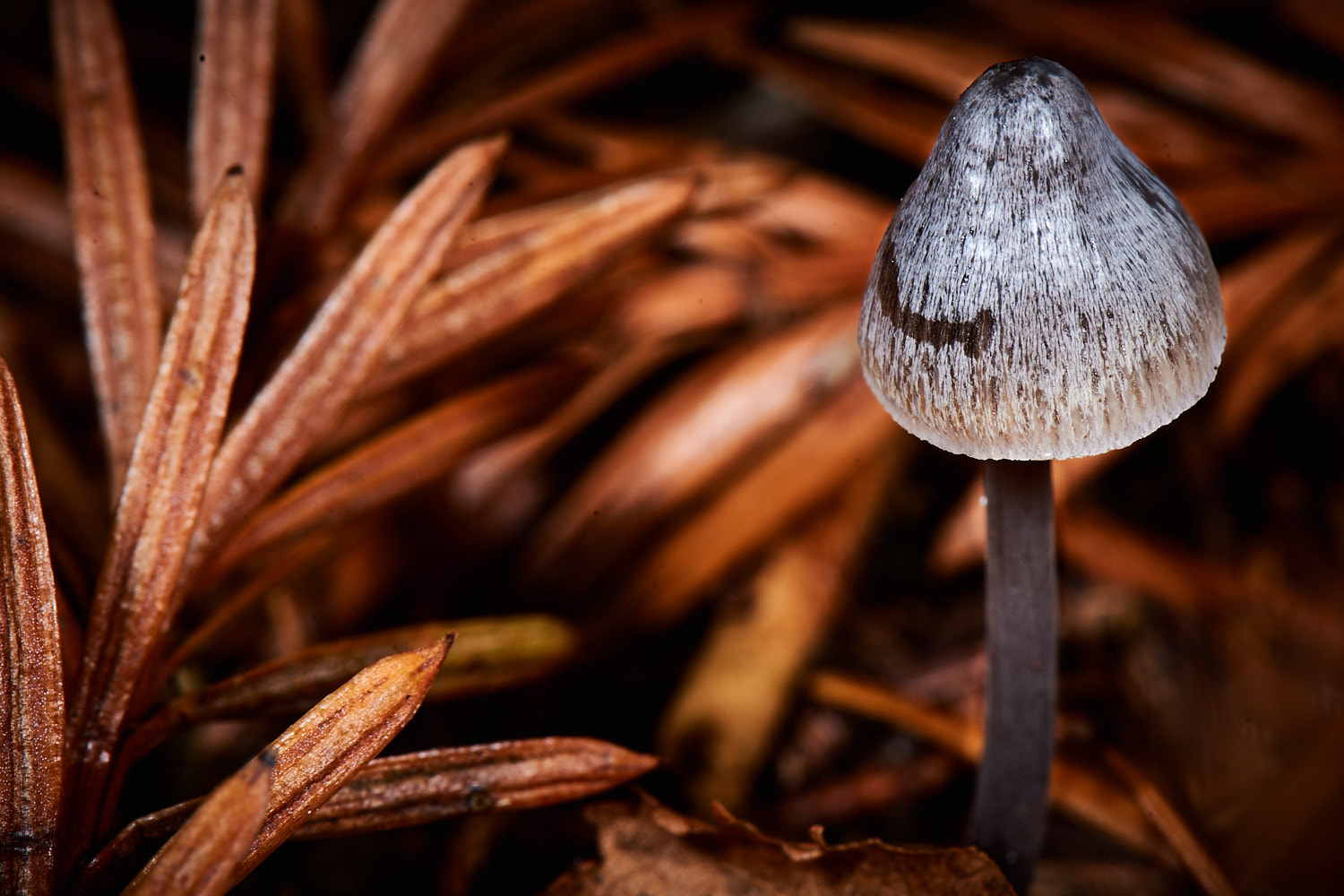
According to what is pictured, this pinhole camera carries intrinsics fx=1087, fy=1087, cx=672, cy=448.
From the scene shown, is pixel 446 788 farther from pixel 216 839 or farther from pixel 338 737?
pixel 216 839

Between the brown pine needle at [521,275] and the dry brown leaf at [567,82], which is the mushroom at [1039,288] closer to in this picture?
the brown pine needle at [521,275]

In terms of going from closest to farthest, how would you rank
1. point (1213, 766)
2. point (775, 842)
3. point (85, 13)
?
point (775, 842)
point (85, 13)
point (1213, 766)

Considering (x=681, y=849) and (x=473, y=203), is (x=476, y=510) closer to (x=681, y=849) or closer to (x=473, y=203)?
(x=473, y=203)

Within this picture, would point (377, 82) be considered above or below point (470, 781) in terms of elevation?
above

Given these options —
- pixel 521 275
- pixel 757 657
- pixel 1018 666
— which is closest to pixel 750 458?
pixel 757 657

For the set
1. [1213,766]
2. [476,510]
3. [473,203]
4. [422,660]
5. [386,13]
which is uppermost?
[386,13]

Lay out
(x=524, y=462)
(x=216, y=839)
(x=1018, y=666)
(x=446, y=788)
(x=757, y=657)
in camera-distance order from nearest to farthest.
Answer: (x=216, y=839)
(x=446, y=788)
(x=1018, y=666)
(x=757, y=657)
(x=524, y=462)

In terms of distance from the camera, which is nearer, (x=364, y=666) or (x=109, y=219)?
(x=364, y=666)

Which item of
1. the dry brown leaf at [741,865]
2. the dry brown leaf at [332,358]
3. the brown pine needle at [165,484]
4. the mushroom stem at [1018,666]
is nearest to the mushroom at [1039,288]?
the mushroom stem at [1018,666]

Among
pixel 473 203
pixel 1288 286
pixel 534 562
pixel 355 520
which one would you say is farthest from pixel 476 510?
pixel 1288 286
